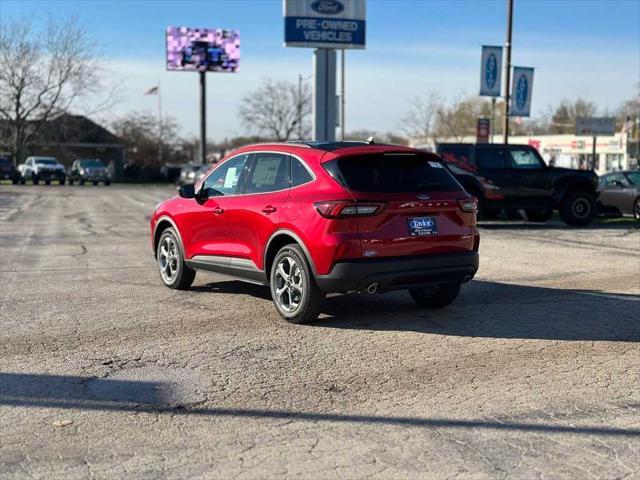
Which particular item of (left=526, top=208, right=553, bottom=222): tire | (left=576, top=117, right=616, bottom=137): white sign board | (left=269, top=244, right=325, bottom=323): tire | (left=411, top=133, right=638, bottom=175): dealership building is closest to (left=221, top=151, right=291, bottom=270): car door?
(left=269, top=244, right=325, bottom=323): tire

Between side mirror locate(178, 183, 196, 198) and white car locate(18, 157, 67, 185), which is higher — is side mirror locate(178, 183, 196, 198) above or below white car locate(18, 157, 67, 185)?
above

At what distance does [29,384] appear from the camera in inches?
203

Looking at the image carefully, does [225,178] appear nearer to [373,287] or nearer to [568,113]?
[373,287]

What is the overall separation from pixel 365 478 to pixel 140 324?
12.5ft

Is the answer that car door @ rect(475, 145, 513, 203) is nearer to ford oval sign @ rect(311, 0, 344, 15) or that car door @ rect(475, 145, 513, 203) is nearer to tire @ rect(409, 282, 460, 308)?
tire @ rect(409, 282, 460, 308)

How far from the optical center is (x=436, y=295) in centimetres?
771

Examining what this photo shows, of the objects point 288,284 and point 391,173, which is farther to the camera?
point 288,284

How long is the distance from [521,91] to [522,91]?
0.03m

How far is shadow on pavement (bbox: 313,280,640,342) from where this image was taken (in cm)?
676

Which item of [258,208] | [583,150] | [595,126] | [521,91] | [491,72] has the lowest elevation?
[258,208]

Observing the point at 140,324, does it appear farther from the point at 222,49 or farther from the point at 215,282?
the point at 222,49

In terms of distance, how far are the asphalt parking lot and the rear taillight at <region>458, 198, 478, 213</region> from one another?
1.09 m

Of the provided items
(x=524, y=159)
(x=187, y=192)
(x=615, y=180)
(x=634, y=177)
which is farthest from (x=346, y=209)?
(x=615, y=180)

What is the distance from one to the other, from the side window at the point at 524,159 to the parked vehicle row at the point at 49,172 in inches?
1509
